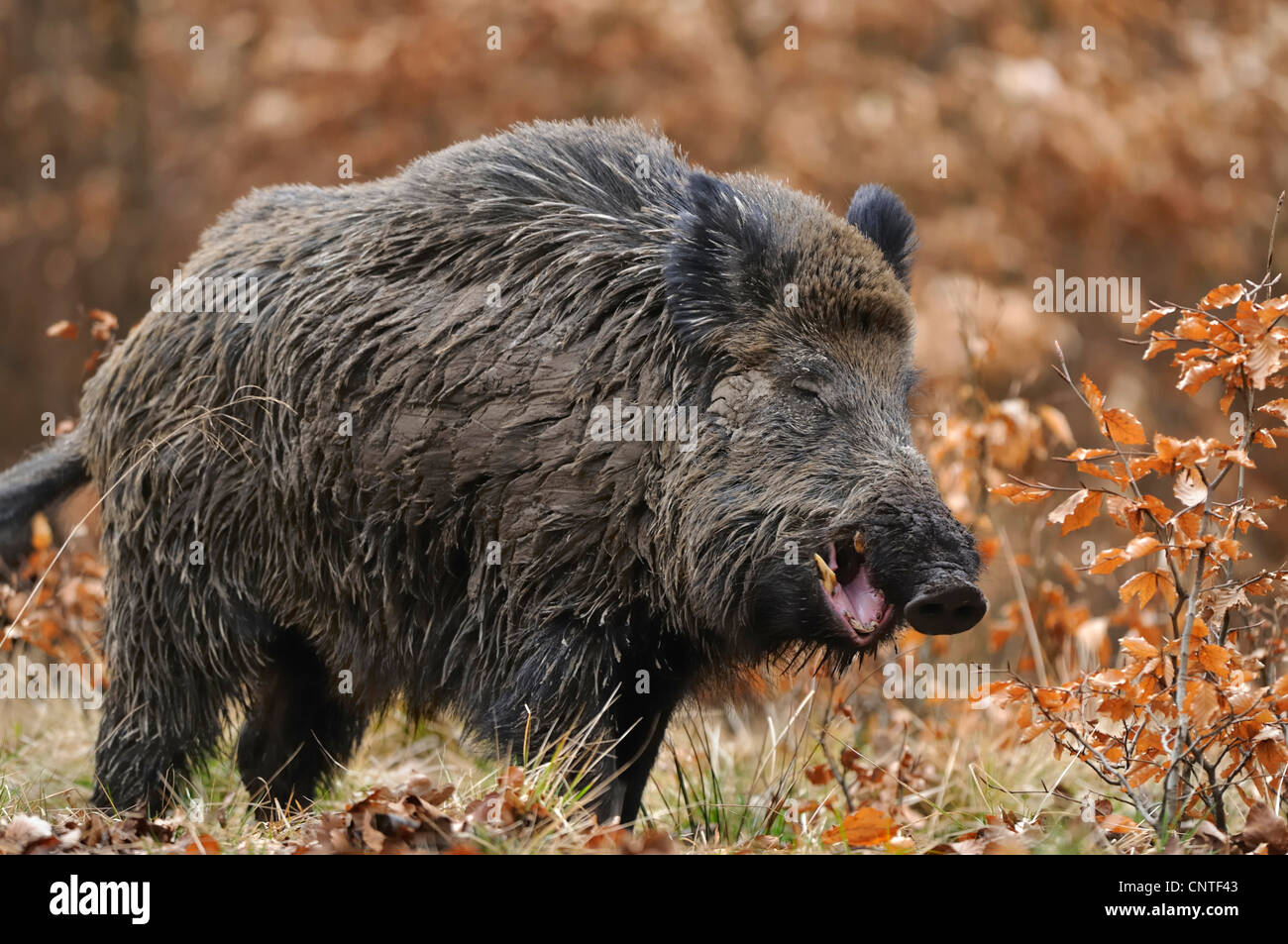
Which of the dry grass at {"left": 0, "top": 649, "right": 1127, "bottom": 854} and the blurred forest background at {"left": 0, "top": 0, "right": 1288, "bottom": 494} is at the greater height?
the blurred forest background at {"left": 0, "top": 0, "right": 1288, "bottom": 494}

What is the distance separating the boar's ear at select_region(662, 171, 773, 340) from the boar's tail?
250 cm

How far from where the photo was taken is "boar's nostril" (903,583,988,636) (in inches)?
147

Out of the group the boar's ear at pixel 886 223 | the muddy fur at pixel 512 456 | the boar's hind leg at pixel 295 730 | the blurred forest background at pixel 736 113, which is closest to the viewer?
the muddy fur at pixel 512 456

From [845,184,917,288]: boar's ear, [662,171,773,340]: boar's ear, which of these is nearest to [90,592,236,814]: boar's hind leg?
[662,171,773,340]: boar's ear

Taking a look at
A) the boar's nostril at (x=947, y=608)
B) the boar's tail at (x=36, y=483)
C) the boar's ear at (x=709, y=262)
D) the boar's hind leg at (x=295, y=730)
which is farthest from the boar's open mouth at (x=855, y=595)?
the boar's tail at (x=36, y=483)

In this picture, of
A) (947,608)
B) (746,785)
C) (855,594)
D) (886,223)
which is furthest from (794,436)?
(746,785)

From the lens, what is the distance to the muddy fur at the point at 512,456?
4199 mm

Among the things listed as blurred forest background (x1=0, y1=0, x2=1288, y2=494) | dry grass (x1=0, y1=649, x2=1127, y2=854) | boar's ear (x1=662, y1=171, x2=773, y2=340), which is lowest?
dry grass (x1=0, y1=649, x2=1127, y2=854)

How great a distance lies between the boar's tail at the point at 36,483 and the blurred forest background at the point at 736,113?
24.6 feet

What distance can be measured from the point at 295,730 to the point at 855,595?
235 cm

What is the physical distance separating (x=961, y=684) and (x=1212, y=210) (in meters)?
7.99

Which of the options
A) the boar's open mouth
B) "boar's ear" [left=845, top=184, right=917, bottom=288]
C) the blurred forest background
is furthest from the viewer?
the blurred forest background

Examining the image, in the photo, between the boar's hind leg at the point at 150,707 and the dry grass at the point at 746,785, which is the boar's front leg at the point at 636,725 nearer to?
the dry grass at the point at 746,785

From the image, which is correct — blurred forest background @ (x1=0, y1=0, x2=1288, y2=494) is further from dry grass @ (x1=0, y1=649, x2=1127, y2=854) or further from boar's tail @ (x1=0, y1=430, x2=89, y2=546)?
boar's tail @ (x1=0, y1=430, x2=89, y2=546)
